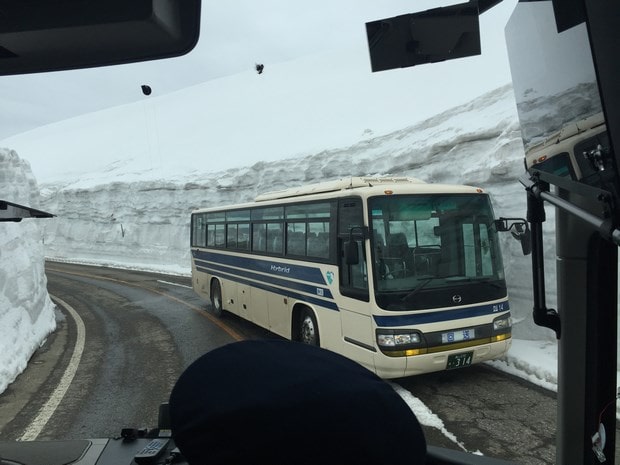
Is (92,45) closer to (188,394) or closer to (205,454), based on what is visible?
(188,394)

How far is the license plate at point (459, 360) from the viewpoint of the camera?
6.77m

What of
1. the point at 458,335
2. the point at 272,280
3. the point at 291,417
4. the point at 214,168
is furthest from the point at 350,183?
the point at 214,168

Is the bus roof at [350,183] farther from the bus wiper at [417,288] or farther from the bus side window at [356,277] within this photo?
the bus wiper at [417,288]

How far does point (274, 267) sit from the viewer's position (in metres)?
9.59

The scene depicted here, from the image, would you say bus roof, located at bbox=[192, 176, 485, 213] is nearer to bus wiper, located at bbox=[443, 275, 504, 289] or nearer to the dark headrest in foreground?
bus wiper, located at bbox=[443, 275, 504, 289]

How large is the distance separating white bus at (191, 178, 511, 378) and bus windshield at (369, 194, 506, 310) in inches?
0.6

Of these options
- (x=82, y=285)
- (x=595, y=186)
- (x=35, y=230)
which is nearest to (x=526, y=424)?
(x=595, y=186)

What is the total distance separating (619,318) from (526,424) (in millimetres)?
4268

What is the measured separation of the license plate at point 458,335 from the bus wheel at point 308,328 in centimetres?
222

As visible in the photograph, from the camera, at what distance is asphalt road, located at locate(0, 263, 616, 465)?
5.50 meters

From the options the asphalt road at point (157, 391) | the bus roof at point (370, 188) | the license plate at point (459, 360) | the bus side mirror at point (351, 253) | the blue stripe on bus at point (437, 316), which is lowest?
the asphalt road at point (157, 391)

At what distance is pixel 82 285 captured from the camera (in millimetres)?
20531

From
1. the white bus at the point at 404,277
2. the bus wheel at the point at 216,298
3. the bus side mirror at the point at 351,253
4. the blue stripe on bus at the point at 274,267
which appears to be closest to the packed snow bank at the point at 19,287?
the bus wheel at the point at 216,298

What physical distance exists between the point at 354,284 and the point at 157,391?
3286 millimetres
